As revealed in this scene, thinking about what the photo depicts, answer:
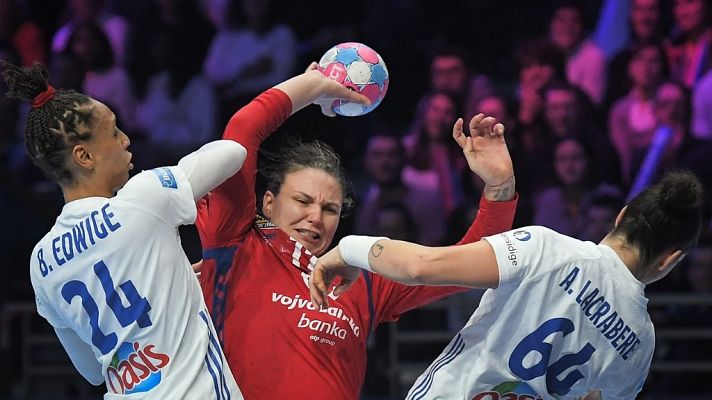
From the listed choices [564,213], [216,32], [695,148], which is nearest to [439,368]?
[564,213]

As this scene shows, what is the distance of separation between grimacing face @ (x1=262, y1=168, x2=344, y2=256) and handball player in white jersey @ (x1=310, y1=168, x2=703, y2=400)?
23.4 inches

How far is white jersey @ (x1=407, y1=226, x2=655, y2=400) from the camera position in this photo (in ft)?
8.86

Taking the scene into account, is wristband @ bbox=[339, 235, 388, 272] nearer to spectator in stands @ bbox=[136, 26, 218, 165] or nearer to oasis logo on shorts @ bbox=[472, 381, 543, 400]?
oasis logo on shorts @ bbox=[472, 381, 543, 400]

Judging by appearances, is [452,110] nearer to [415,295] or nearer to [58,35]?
[58,35]

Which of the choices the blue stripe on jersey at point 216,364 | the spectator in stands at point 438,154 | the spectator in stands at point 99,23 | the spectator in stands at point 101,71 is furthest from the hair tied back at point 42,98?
the spectator in stands at point 99,23

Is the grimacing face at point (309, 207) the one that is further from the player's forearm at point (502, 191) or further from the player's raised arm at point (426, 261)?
the player's raised arm at point (426, 261)

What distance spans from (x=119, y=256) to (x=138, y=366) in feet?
0.97

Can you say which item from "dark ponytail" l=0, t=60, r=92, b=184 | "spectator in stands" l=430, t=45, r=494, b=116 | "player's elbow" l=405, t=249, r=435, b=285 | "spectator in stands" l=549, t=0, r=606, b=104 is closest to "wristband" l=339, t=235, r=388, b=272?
"player's elbow" l=405, t=249, r=435, b=285

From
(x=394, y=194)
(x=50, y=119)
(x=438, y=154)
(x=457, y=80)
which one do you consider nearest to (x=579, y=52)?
(x=457, y=80)

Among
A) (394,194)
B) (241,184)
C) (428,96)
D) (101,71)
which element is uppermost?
(241,184)

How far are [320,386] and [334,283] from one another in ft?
1.17

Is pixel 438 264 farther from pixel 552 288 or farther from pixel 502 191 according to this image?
pixel 502 191

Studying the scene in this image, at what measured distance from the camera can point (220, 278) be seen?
334cm

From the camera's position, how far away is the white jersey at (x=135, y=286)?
9.17 ft
